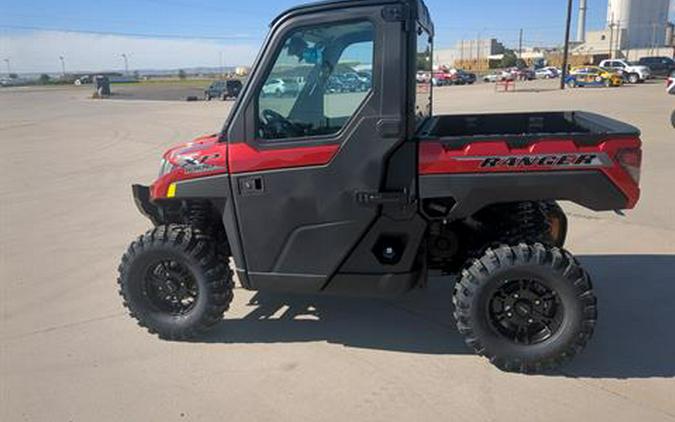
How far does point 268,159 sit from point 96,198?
649 cm

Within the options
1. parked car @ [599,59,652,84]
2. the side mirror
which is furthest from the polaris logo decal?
parked car @ [599,59,652,84]

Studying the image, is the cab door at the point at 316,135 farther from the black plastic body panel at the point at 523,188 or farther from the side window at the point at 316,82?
the black plastic body panel at the point at 523,188

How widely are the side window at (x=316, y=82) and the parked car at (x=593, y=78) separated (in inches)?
1598

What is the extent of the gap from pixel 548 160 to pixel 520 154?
0.17 m

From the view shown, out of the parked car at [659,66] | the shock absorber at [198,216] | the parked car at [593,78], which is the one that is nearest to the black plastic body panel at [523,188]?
the shock absorber at [198,216]

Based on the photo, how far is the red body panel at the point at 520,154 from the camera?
332cm

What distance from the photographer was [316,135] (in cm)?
356

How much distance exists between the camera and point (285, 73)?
3564 mm

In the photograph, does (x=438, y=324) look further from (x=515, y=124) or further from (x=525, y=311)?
(x=515, y=124)

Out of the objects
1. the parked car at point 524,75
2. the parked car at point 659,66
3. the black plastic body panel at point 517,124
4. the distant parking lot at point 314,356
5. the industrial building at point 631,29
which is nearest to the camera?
the distant parking lot at point 314,356

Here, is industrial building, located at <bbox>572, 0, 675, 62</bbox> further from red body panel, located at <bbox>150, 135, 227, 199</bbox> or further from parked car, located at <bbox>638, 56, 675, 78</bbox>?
red body panel, located at <bbox>150, 135, 227, 199</bbox>

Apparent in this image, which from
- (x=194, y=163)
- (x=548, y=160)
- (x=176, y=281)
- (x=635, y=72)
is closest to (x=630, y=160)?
(x=548, y=160)

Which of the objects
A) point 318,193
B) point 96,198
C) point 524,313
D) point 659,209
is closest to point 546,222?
point 524,313

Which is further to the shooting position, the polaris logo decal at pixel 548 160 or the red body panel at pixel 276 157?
the red body panel at pixel 276 157
